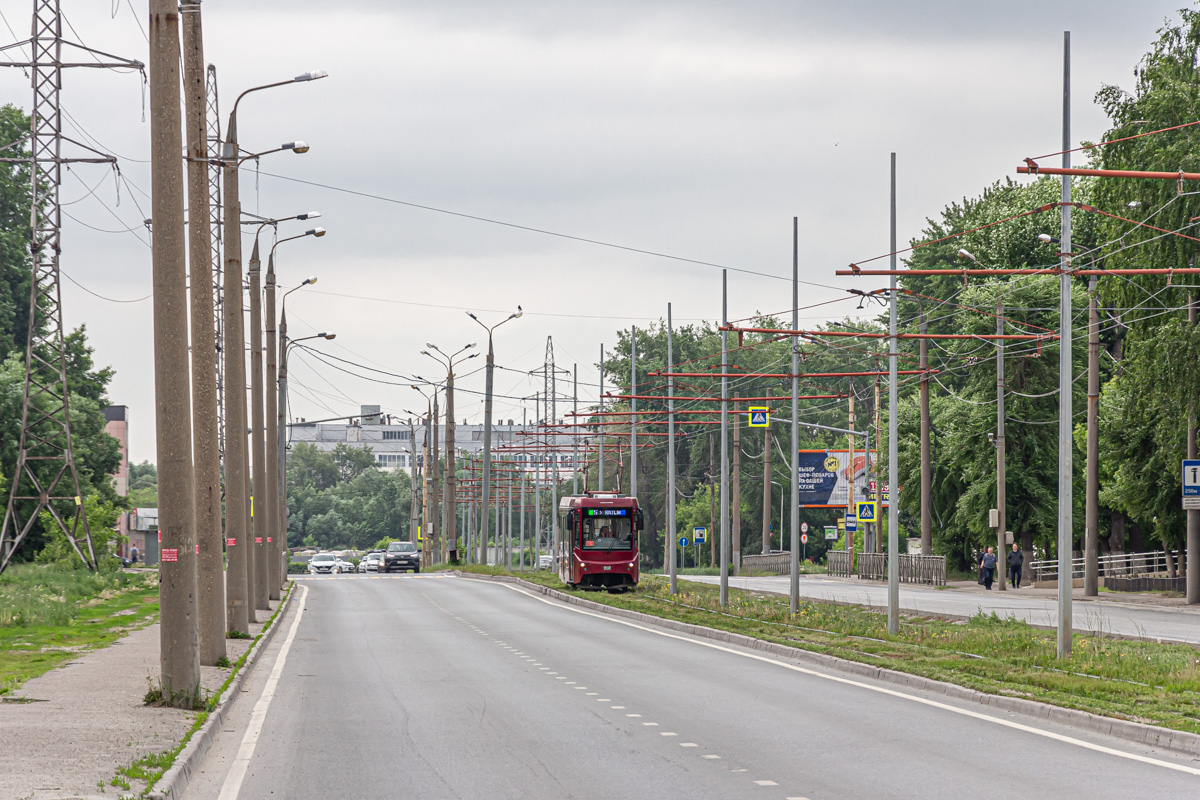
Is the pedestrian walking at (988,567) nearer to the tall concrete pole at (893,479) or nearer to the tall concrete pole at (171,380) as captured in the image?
the tall concrete pole at (893,479)

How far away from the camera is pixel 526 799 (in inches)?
401

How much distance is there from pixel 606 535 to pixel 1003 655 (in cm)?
2940

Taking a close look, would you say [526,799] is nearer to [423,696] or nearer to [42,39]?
[423,696]

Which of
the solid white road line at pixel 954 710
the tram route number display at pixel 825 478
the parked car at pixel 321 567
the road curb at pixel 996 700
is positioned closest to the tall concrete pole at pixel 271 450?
the solid white road line at pixel 954 710

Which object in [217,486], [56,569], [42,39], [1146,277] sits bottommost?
[56,569]

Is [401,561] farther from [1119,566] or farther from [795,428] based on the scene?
[795,428]

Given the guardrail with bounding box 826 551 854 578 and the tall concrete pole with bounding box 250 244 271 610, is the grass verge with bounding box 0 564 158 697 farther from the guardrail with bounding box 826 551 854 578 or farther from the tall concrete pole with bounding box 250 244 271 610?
the guardrail with bounding box 826 551 854 578

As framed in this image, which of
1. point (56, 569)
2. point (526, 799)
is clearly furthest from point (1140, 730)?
point (56, 569)

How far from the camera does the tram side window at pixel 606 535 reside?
49531mm

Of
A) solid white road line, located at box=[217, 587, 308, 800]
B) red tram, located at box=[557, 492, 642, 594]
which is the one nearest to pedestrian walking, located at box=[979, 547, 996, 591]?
red tram, located at box=[557, 492, 642, 594]

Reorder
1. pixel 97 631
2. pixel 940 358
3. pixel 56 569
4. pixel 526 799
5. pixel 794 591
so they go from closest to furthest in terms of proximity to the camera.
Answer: pixel 526 799 < pixel 97 631 < pixel 794 591 < pixel 56 569 < pixel 940 358

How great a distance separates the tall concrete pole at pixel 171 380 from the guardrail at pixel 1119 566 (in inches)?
1806

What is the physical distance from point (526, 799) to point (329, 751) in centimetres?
320

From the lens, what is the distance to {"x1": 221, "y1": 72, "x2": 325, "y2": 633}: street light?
80.7 feet
